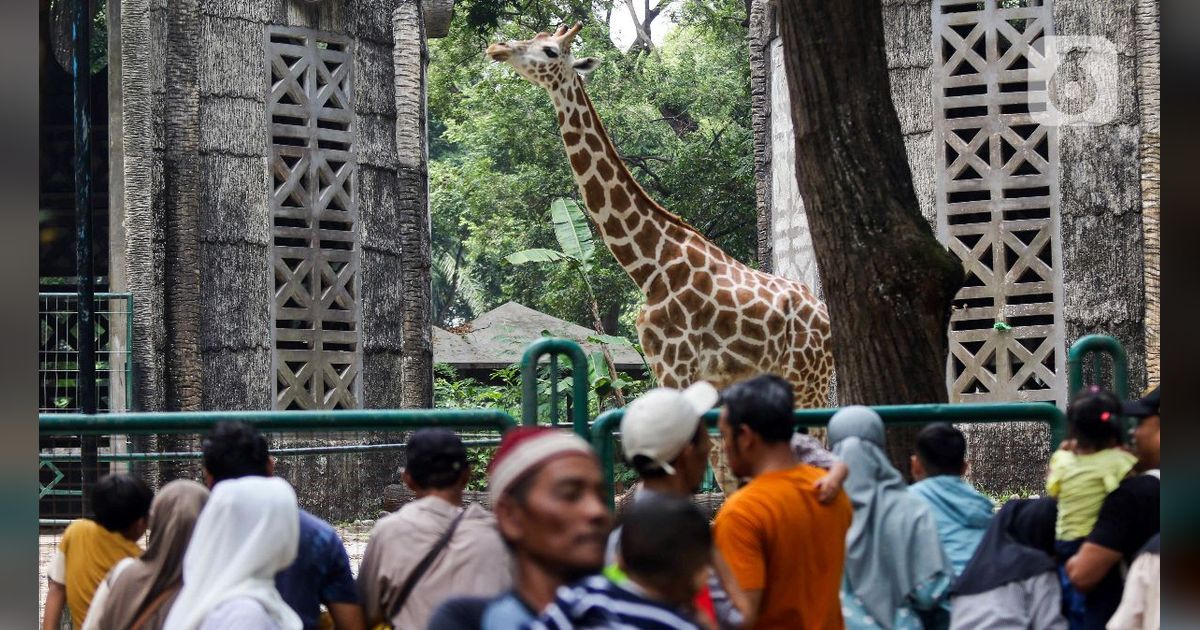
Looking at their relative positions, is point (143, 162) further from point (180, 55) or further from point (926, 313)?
point (926, 313)

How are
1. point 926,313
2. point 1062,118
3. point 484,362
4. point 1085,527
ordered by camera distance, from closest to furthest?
point 1085,527, point 926,313, point 1062,118, point 484,362

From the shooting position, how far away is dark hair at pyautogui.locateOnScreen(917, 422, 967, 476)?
5.18 metres

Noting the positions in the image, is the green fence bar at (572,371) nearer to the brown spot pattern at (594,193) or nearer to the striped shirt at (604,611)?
the striped shirt at (604,611)

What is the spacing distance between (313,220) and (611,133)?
14.6 m

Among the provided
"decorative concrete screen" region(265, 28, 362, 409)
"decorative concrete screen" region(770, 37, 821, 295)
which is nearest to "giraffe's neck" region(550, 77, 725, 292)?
"decorative concrete screen" region(265, 28, 362, 409)

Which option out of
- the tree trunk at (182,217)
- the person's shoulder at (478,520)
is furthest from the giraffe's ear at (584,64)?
the person's shoulder at (478,520)

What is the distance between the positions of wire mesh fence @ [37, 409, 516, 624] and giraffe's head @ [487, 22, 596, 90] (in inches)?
96.4

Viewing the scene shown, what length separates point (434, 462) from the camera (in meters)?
4.64

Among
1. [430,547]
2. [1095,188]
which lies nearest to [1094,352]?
[430,547]

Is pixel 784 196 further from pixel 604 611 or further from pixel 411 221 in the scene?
pixel 604 611
